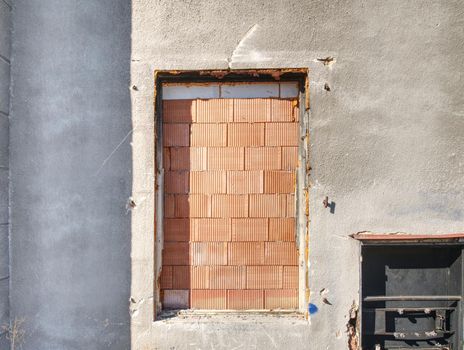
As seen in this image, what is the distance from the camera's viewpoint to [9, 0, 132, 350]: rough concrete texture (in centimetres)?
276

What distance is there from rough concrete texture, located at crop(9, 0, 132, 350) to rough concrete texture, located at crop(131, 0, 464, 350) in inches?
8.2

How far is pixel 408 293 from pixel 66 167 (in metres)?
2.73

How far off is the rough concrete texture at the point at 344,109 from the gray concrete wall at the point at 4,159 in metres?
0.94

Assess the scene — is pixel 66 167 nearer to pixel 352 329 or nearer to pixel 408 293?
pixel 352 329

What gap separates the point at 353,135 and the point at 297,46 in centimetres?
78

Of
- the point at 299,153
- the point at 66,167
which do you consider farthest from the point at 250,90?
the point at 66,167

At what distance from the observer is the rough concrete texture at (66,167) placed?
9.04ft

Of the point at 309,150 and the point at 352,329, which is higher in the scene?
the point at 309,150

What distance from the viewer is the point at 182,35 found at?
2744 mm

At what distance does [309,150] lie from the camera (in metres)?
2.74

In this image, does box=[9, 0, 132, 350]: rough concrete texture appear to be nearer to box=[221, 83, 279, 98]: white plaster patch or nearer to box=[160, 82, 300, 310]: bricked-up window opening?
box=[160, 82, 300, 310]: bricked-up window opening

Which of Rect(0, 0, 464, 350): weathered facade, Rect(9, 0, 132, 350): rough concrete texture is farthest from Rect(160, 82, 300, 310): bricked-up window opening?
Rect(9, 0, 132, 350): rough concrete texture

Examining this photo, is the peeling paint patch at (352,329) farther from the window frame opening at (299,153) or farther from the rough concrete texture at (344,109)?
the window frame opening at (299,153)

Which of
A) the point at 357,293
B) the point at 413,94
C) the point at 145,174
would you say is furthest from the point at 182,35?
the point at 357,293
